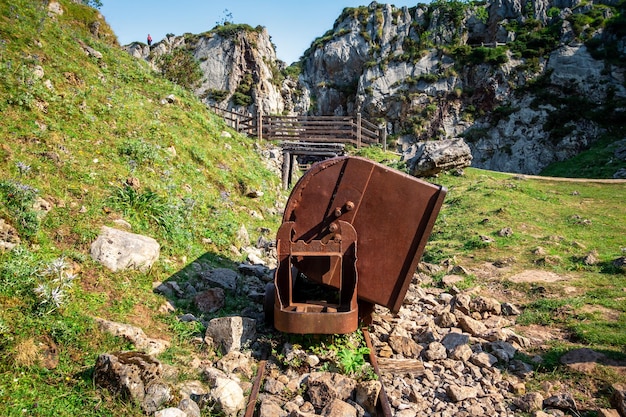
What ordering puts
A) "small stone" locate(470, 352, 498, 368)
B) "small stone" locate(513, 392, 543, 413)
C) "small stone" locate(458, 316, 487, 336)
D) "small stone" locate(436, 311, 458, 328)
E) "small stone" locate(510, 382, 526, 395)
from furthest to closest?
1. "small stone" locate(436, 311, 458, 328)
2. "small stone" locate(458, 316, 487, 336)
3. "small stone" locate(470, 352, 498, 368)
4. "small stone" locate(510, 382, 526, 395)
5. "small stone" locate(513, 392, 543, 413)

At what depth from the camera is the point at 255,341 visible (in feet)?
15.8

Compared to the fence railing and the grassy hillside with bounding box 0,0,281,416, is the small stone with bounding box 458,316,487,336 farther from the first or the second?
the fence railing

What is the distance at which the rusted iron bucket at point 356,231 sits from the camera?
14.9ft

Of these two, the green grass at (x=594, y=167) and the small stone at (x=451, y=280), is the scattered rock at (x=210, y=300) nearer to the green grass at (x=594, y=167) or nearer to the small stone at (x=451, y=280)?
the small stone at (x=451, y=280)

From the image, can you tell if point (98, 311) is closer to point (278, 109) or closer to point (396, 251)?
point (396, 251)

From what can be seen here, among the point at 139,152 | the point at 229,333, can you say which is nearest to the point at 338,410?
the point at 229,333

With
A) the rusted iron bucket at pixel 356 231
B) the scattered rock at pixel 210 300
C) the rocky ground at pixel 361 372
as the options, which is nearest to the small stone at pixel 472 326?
the rocky ground at pixel 361 372

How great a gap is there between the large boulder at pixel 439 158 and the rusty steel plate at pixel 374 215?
13.8 m

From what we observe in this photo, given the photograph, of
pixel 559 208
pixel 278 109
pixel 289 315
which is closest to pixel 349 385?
pixel 289 315

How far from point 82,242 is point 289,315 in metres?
3.17

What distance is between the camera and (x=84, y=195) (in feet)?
20.5

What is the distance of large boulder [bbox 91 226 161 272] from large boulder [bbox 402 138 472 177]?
13958 mm

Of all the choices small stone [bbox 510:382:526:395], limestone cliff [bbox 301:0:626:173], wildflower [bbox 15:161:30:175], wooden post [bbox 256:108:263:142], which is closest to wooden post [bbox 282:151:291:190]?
wooden post [bbox 256:108:263:142]

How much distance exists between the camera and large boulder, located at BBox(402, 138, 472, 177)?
17.8m
